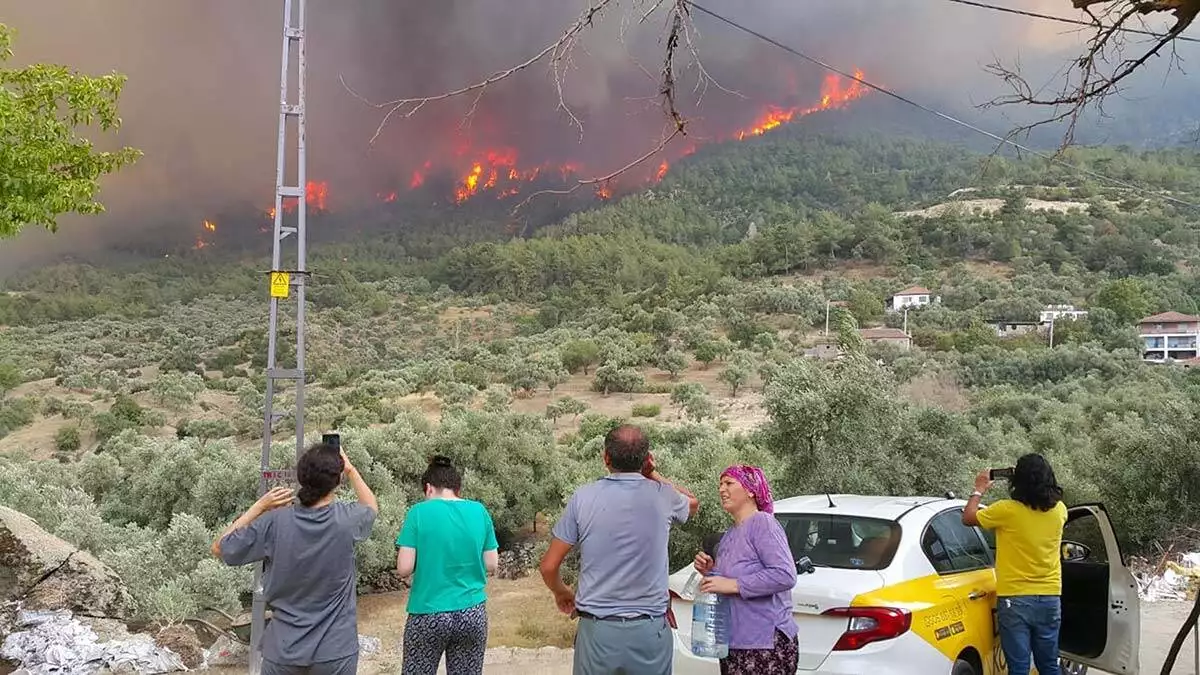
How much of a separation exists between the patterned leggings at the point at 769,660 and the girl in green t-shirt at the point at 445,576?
111 centimetres

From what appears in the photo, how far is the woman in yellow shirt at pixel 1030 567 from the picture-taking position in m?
4.00

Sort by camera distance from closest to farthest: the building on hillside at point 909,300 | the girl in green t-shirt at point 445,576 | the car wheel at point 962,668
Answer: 1. the girl in green t-shirt at point 445,576
2. the car wheel at point 962,668
3. the building on hillside at point 909,300

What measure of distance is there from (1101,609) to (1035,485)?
131 centimetres

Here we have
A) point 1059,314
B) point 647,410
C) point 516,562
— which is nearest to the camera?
point 516,562

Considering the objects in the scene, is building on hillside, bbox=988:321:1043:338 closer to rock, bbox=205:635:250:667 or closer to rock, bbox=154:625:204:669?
rock, bbox=205:635:250:667

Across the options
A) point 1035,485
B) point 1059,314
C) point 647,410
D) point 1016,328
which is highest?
point 1059,314

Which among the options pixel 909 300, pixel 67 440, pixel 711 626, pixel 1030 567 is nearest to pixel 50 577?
pixel 711 626

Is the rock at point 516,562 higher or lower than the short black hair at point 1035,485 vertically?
lower

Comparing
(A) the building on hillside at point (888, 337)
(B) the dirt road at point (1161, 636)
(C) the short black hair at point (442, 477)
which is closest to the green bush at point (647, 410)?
(A) the building on hillside at point (888, 337)

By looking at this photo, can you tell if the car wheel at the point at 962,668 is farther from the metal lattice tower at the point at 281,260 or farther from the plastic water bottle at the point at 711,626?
the metal lattice tower at the point at 281,260

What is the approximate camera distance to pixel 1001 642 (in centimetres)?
411

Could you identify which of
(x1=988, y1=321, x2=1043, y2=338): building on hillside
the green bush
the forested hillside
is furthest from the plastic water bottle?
(x1=988, y1=321, x2=1043, y2=338): building on hillside

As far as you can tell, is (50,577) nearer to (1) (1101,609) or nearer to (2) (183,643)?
(2) (183,643)

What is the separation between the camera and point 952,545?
447 cm
